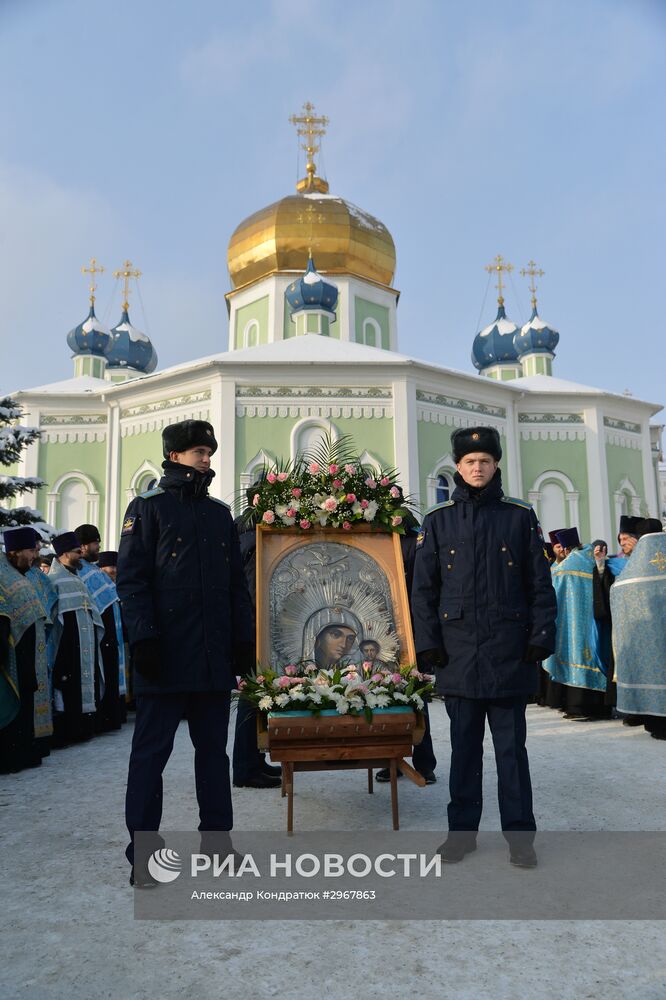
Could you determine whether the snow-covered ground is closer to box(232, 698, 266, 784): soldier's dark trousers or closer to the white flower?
box(232, 698, 266, 784): soldier's dark trousers

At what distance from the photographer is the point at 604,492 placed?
23953 millimetres

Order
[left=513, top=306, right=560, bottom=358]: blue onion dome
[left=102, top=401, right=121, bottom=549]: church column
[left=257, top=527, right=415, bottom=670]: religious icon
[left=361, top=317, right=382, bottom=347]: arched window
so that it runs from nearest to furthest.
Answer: [left=257, top=527, right=415, bottom=670]: religious icon, [left=102, top=401, right=121, bottom=549]: church column, [left=361, top=317, right=382, bottom=347]: arched window, [left=513, top=306, right=560, bottom=358]: blue onion dome

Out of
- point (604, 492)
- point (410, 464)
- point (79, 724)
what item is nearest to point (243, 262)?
point (410, 464)

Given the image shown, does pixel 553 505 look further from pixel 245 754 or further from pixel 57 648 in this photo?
pixel 245 754

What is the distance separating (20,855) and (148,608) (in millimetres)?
1379

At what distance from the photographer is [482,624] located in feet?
12.8

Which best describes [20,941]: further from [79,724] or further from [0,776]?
[79,724]

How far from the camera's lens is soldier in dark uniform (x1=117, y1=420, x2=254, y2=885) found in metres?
3.51

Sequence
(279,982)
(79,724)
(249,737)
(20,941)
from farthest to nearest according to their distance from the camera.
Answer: (79,724) < (249,737) < (20,941) < (279,982)

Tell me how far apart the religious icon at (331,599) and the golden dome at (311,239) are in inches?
897

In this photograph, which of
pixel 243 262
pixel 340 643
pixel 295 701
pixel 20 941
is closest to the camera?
pixel 20 941

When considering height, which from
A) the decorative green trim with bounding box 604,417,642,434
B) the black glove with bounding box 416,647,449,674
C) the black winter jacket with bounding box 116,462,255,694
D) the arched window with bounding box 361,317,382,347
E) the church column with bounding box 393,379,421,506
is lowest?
the black glove with bounding box 416,647,449,674

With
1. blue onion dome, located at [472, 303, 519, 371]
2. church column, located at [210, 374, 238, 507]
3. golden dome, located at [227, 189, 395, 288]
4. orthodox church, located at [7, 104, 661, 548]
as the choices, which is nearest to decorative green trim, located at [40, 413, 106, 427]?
orthodox church, located at [7, 104, 661, 548]

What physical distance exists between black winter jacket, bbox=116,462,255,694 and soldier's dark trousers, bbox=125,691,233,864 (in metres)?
0.12
